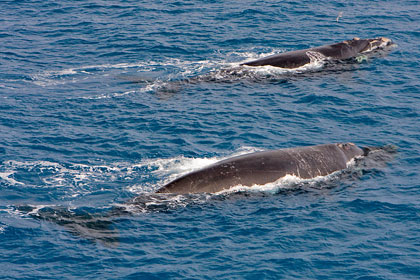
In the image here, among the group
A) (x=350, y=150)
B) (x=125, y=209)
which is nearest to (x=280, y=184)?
(x=350, y=150)

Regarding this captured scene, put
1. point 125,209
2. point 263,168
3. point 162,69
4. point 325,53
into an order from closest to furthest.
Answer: point 125,209
point 263,168
point 162,69
point 325,53

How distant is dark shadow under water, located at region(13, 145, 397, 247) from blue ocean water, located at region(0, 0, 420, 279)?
0.09 metres

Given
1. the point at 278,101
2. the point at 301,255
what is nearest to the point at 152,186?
the point at 301,255

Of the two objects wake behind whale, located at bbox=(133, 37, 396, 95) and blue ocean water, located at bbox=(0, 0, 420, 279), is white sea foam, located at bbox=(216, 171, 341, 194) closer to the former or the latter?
blue ocean water, located at bbox=(0, 0, 420, 279)

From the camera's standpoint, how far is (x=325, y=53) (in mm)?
49438

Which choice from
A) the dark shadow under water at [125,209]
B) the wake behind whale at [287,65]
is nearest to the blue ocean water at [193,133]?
the dark shadow under water at [125,209]

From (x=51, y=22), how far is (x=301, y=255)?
3957 cm

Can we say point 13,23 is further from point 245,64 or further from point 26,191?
point 26,191

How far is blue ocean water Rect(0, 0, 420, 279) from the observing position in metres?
27.1

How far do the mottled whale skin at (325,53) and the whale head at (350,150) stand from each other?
13.2 metres

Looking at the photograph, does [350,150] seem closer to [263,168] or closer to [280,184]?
[280,184]

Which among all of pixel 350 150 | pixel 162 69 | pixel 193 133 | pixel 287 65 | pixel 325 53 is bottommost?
pixel 350 150

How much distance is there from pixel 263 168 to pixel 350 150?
5649mm

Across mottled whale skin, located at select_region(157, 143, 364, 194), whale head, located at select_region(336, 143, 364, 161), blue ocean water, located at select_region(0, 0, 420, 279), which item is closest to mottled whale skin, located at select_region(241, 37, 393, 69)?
blue ocean water, located at select_region(0, 0, 420, 279)
